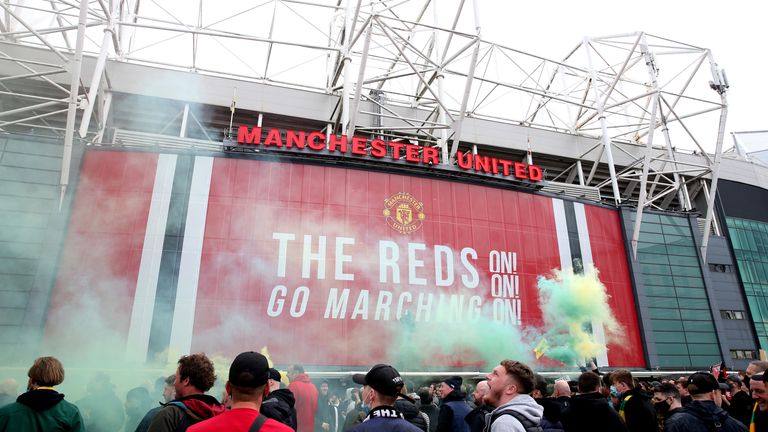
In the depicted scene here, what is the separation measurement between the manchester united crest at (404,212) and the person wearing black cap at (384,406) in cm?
1725

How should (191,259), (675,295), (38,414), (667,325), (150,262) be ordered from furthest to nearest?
(675,295)
(667,325)
(191,259)
(150,262)
(38,414)

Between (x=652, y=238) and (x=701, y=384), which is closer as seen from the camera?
(x=701, y=384)

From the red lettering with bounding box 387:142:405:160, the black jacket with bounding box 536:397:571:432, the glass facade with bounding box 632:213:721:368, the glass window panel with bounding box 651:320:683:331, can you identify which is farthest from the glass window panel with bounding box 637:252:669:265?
the black jacket with bounding box 536:397:571:432

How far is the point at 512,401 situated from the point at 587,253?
22.1 m

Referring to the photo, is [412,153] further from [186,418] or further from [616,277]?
[186,418]

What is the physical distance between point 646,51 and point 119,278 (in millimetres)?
28251

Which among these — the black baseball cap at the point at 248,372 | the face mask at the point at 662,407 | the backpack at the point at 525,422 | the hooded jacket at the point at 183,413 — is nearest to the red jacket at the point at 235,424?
the black baseball cap at the point at 248,372

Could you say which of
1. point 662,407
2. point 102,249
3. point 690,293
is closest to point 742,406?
point 662,407

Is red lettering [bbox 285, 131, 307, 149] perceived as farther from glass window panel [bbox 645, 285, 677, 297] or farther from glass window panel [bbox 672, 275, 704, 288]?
glass window panel [bbox 672, 275, 704, 288]

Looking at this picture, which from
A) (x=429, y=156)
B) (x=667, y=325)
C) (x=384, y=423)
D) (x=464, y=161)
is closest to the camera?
(x=384, y=423)

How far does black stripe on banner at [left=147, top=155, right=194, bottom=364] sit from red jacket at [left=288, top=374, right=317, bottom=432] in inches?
409

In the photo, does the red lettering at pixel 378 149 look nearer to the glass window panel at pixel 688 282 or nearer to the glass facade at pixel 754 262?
the glass window panel at pixel 688 282

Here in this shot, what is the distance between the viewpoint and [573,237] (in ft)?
77.9

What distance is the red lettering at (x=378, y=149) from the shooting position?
21.6 metres
